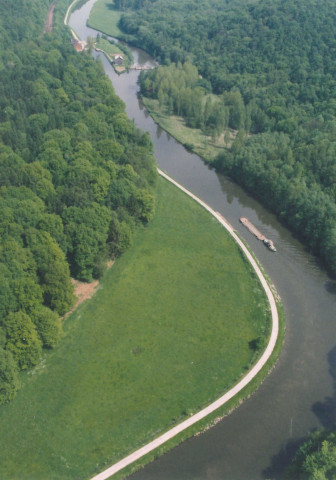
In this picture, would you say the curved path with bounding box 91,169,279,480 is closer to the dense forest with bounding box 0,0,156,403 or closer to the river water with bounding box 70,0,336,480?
the river water with bounding box 70,0,336,480

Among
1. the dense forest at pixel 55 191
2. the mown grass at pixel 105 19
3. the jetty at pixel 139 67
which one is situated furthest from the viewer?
the mown grass at pixel 105 19

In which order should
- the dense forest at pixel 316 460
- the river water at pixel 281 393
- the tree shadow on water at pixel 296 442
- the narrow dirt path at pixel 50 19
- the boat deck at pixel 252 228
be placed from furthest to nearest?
the narrow dirt path at pixel 50 19 → the boat deck at pixel 252 228 → the river water at pixel 281 393 → the tree shadow on water at pixel 296 442 → the dense forest at pixel 316 460

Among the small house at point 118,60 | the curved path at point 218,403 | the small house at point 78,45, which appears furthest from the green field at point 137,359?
the small house at point 78,45

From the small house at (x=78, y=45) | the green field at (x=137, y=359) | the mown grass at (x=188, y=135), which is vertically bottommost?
the green field at (x=137, y=359)

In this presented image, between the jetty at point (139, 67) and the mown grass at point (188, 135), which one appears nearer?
the mown grass at point (188, 135)

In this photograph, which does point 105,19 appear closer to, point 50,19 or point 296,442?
point 50,19

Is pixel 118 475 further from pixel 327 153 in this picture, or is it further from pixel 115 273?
pixel 327 153

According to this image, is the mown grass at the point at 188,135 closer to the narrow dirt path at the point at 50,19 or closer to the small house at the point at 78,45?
the small house at the point at 78,45

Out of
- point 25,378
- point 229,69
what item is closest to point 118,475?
point 25,378
